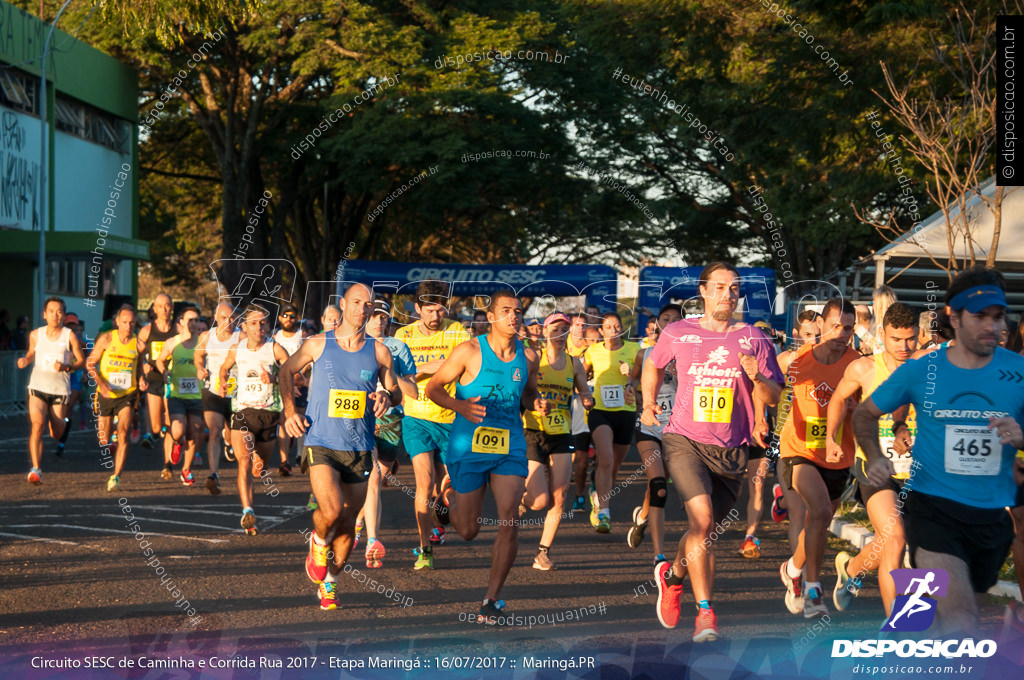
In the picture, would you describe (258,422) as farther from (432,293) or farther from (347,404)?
(347,404)

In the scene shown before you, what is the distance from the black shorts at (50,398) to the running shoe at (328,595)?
662cm

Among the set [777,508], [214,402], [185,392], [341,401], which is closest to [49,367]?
[185,392]

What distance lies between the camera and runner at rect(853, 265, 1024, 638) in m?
4.91

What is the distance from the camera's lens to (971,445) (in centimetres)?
494

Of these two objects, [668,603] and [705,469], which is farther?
[705,469]

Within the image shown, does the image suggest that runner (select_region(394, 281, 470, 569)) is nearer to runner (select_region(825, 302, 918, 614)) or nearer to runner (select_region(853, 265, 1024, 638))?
runner (select_region(825, 302, 918, 614))

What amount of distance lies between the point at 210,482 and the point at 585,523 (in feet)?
12.2

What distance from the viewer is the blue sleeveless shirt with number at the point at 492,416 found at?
23.3 feet

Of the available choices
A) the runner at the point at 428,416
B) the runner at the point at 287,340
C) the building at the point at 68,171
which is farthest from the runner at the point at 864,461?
the building at the point at 68,171

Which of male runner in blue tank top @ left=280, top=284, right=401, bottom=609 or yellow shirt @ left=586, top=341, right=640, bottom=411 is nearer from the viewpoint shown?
male runner in blue tank top @ left=280, top=284, right=401, bottom=609

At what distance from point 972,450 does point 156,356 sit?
10.8 m

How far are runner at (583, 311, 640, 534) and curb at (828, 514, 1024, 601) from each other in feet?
6.21

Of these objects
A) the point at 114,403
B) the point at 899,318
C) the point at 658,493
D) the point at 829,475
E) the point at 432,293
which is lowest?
the point at 658,493

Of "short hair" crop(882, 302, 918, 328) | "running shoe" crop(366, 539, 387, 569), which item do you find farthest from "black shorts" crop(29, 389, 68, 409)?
"short hair" crop(882, 302, 918, 328)
